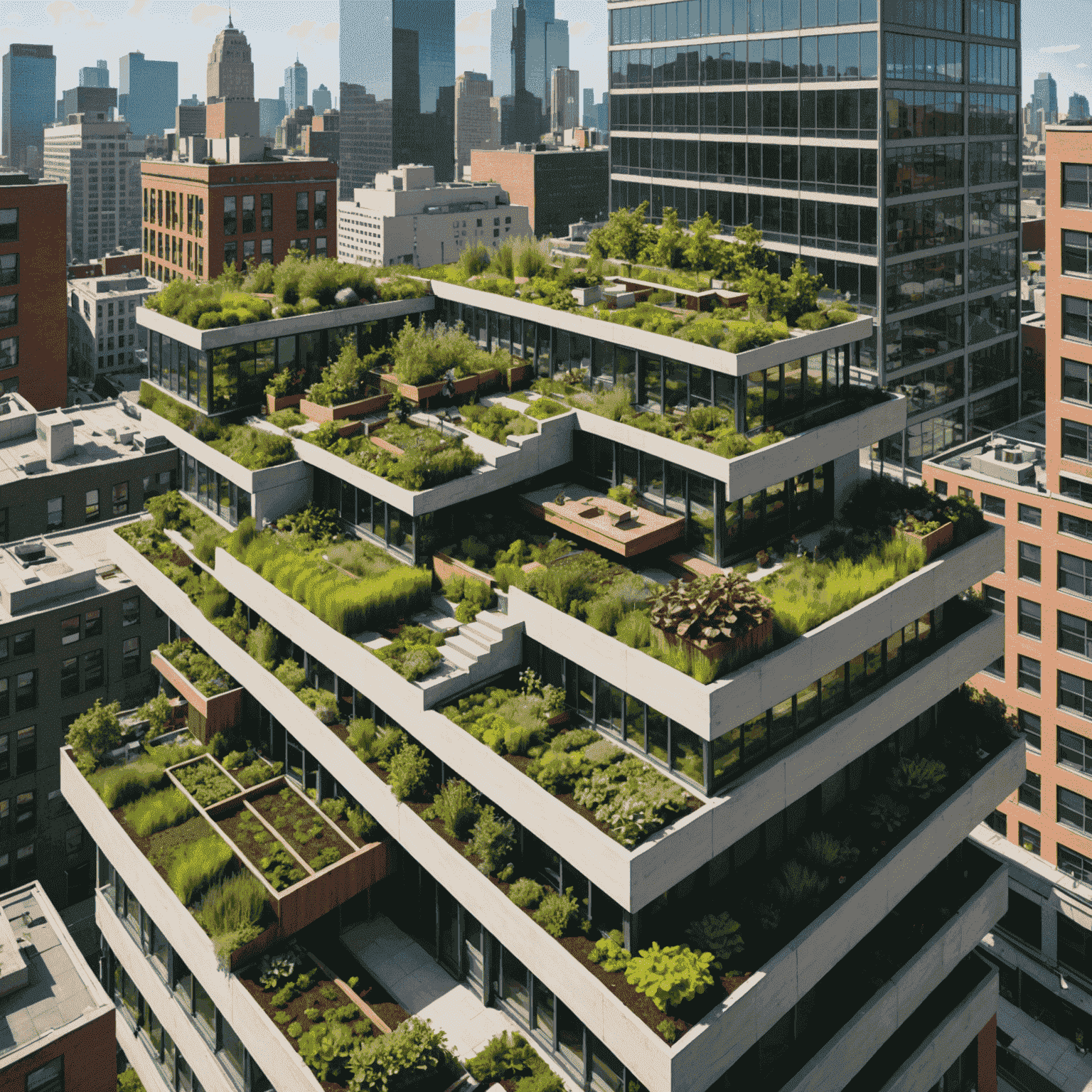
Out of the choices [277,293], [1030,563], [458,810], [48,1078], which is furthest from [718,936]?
[1030,563]

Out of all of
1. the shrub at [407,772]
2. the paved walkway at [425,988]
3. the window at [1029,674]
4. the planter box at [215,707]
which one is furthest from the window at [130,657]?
the window at [1029,674]

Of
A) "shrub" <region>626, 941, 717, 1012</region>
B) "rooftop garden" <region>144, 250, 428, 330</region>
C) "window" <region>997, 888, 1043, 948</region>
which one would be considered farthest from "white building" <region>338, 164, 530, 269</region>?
"shrub" <region>626, 941, 717, 1012</region>

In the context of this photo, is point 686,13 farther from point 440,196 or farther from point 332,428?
point 440,196

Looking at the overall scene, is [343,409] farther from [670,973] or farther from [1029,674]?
[1029,674]

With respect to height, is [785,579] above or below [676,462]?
below

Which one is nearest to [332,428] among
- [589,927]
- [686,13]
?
[589,927]

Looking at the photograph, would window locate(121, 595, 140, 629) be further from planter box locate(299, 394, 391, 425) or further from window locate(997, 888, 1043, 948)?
window locate(997, 888, 1043, 948)

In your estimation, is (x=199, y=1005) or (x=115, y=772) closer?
(x=199, y=1005)

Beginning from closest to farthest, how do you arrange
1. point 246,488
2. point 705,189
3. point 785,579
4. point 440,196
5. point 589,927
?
point 589,927 < point 785,579 < point 246,488 < point 705,189 < point 440,196
